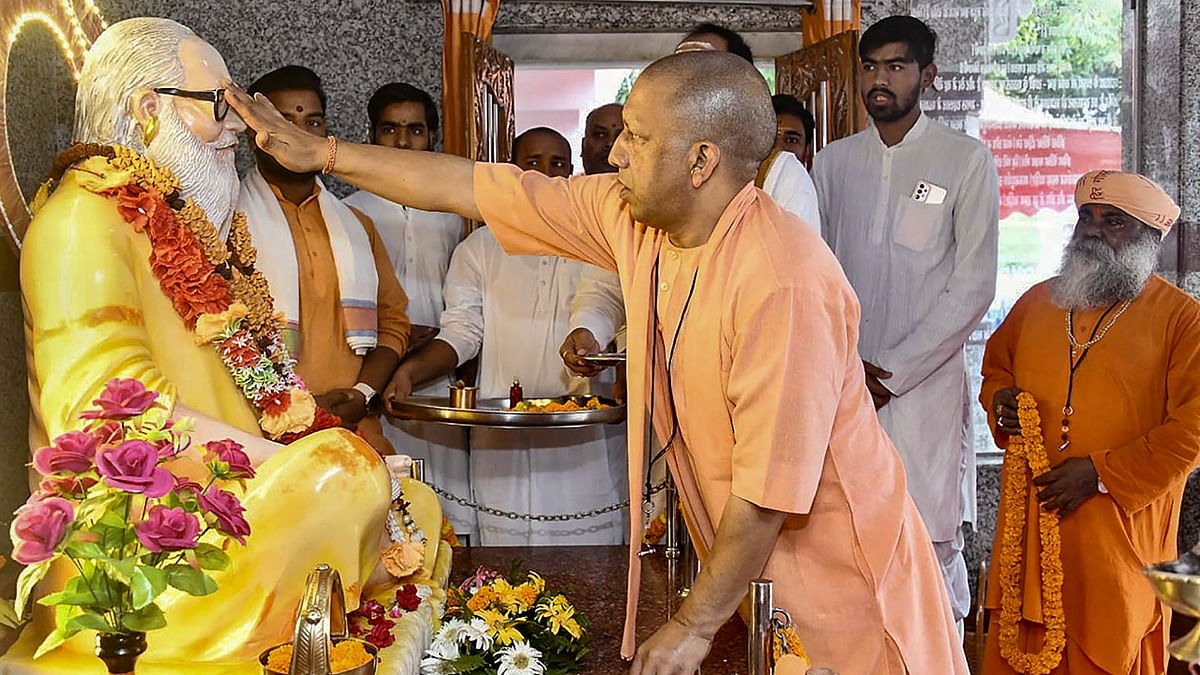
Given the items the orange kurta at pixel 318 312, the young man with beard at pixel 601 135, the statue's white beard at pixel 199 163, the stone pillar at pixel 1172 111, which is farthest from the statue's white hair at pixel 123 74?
the stone pillar at pixel 1172 111

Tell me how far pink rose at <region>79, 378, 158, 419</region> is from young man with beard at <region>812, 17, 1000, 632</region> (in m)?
2.88

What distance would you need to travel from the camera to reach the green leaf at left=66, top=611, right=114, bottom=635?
2.03 m

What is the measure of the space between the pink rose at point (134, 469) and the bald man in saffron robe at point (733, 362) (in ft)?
3.03

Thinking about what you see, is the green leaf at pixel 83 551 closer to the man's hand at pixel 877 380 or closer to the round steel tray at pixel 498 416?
the round steel tray at pixel 498 416

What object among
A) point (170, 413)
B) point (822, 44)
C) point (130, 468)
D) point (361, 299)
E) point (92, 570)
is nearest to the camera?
point (130, 468)

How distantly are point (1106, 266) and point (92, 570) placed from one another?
11.9 feet

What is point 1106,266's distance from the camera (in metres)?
4.46

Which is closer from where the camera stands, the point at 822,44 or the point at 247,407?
the point at 247,407

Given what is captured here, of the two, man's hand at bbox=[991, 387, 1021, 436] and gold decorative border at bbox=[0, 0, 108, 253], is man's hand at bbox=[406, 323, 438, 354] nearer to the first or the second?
gold decorative border at bbox=[0, 0, 108, 253]

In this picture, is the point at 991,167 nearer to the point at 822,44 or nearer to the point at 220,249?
the point at 822,44

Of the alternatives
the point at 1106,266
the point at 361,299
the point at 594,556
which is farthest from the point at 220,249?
the point at 1106,266

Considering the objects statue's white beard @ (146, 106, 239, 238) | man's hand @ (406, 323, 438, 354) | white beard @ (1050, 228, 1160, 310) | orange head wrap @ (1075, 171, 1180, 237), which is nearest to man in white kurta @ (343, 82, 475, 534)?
man's hand @ (406, 323, 438, 354)

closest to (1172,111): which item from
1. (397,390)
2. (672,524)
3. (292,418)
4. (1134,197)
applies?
(1134,197)

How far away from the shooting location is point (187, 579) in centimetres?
203
